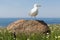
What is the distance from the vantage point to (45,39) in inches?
417

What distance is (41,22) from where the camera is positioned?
14484 mm

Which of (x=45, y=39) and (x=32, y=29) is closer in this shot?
(x=45, y=39)

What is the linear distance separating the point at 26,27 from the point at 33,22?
0.46 m

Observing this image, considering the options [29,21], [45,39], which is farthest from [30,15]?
[45,39]

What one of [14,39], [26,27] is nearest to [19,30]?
Answer: [26,27]

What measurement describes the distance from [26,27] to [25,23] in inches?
9.2

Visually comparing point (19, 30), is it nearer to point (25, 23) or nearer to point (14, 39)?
point (25, 23)

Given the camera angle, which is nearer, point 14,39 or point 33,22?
point 14,39

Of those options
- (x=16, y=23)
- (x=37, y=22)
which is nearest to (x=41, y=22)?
(x=37, y=22)

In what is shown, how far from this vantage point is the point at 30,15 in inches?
566

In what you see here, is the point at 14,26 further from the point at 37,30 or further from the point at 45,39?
the point at 45,39

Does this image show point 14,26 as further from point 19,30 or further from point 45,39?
point 45,39

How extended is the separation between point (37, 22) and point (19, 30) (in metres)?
1.03

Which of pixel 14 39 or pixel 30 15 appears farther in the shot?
pixel 30 15
